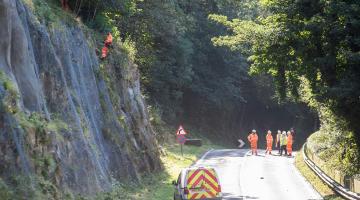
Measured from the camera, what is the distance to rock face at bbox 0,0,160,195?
11.9 meters

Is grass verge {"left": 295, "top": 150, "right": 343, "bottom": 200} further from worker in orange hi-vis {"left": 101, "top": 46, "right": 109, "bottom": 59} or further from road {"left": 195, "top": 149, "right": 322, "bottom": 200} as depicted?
worker in orange hi-vis {"left": 101, "top": 46, "right": 109, "bottom": 59}

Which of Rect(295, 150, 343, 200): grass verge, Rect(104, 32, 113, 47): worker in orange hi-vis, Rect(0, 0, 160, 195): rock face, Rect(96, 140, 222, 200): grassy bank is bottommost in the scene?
Rect(96, 140, 222, 200): grassy bank

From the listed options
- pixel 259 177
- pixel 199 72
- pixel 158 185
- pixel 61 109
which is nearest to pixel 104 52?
pixel 158 185

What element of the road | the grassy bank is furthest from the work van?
the road

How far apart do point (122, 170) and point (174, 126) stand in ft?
101

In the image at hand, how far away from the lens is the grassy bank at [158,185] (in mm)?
18516

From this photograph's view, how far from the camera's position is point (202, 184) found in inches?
706

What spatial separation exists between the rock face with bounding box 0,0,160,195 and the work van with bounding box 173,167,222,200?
2293 mm

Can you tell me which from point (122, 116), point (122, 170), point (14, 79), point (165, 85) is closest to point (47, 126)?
point (14, 79)

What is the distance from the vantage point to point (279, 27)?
21750mm

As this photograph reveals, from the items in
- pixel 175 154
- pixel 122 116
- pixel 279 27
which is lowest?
pixel 175 154

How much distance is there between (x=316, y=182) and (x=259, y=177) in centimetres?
299

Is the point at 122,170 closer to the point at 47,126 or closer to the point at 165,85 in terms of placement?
the point at 47,126

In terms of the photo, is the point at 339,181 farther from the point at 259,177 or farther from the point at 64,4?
the point at 64,4
